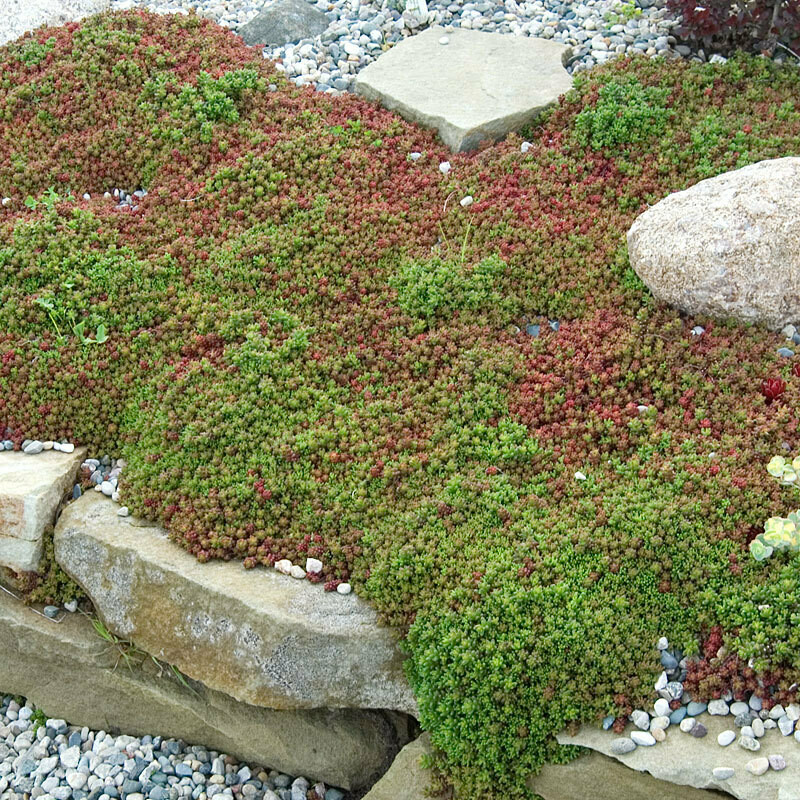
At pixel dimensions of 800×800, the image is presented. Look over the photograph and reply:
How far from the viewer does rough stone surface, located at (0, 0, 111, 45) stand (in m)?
8.94

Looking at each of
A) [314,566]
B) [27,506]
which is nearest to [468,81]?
[314,566]

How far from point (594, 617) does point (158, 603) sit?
2397mm

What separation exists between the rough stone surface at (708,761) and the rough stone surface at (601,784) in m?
0.04

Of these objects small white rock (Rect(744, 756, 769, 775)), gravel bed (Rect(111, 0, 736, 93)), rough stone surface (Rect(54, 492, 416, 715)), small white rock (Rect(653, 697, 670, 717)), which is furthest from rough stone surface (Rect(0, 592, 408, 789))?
gravel bed (Rect(111, 0, 736, 93))

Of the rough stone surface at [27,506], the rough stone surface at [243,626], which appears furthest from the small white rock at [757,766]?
the rough stone surface at [27,506]

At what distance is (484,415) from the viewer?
5.79 metres

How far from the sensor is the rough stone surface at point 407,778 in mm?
4895

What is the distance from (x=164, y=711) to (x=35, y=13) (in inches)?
272

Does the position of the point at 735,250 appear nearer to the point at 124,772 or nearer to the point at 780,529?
the point at 780,529

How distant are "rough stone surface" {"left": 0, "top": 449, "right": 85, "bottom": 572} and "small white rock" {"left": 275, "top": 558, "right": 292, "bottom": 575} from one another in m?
1.50

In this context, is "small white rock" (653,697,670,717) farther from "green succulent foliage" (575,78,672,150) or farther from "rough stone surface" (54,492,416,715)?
"green succulent foliage" (575,78,672,150)

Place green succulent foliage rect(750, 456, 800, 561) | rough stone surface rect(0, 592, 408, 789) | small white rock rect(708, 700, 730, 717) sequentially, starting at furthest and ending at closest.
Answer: rough stone surface rect(0, 592, 408, 789)
small white rock rect(708, 700, 730, 717)
green succulent foliage rect(750, 456, 800, 561)

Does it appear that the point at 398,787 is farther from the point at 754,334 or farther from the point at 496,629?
the point at 754,334

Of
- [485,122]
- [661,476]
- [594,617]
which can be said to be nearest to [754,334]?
[661,476]
